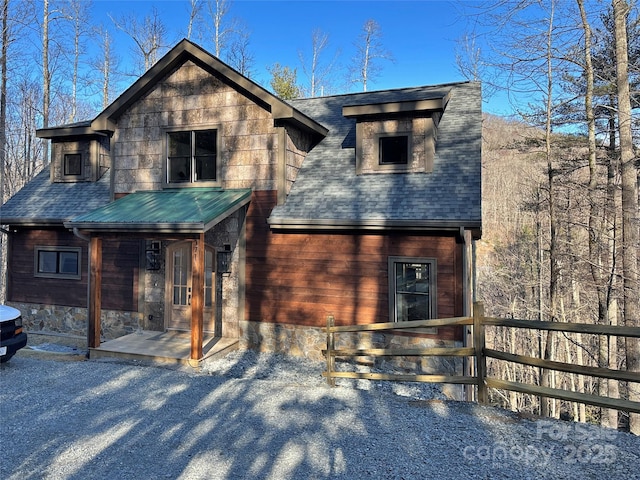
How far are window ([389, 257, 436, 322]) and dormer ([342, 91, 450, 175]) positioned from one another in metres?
2.31

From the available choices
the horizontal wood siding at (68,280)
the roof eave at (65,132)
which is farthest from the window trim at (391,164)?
the roof eave at (65,132)

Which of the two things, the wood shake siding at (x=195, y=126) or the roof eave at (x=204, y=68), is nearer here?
the roof eave at (x=204, y=68)

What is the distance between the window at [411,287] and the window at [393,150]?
8.56ft

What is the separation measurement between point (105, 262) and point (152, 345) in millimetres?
3385

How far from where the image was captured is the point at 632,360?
37.7ft

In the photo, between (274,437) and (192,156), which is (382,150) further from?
(274,437)

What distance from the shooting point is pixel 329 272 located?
9211 millimetres

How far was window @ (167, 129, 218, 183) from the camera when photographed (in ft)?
33.7

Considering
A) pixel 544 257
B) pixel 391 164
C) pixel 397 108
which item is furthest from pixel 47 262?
pixel 544 257

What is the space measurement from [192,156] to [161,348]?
15.8 feet

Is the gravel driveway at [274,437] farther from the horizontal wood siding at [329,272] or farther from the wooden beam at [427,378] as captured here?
the horizontal wood siding at [329,272]

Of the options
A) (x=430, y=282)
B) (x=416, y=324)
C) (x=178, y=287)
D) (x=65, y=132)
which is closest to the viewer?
(x=416, y=324)

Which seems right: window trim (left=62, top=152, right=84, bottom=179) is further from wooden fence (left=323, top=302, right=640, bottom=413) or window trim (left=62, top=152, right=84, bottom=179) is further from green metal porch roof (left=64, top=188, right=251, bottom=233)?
wooden fence (left=323, top=302, right=640, bottom=413)

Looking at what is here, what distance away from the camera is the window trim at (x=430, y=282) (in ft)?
27.5
